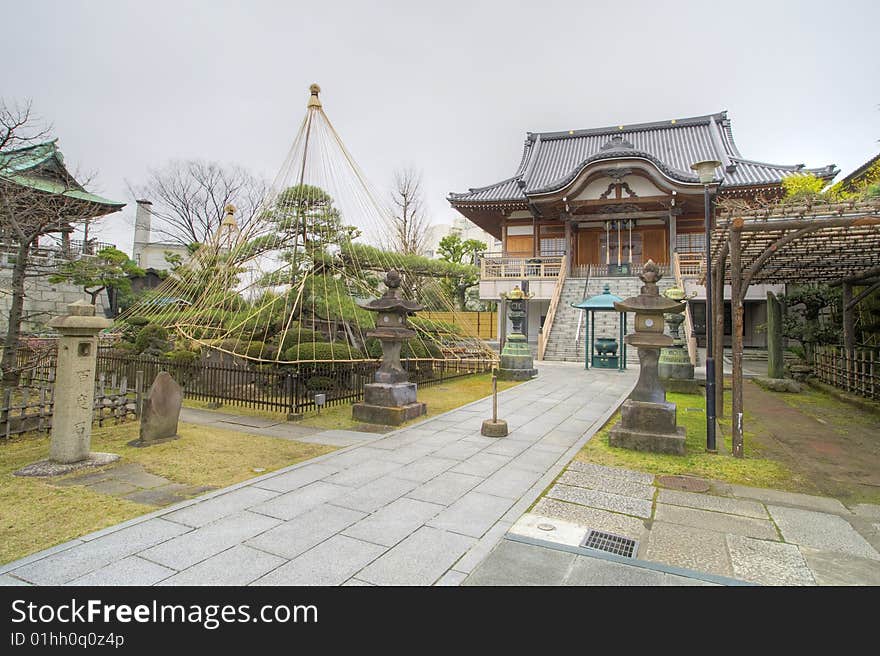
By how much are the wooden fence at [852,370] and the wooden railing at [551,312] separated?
863 centimetres

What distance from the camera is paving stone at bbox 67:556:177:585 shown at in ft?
9.45

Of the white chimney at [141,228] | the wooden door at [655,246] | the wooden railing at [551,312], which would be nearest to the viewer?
the wooden railing at [551,312]

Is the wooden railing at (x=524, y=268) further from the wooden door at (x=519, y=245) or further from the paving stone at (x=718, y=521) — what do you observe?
the paving stone at (x=718, y=521)

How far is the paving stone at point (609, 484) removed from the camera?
4648mm

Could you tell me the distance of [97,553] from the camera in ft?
10.6

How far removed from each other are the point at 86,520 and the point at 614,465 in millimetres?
5443

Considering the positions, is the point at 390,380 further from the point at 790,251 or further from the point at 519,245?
the point at 519,245

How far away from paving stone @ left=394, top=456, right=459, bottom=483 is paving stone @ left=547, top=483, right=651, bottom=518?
1.31 meters

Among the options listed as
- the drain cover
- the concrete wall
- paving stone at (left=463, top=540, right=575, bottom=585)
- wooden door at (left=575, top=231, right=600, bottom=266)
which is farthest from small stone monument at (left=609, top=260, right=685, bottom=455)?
the concrete wall

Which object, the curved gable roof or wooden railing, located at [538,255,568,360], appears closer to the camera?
wooden railing, located at [538,255,568,360]

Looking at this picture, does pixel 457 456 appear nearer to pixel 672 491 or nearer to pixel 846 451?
pixel 672 491

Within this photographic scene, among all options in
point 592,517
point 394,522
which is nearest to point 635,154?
point 592,517

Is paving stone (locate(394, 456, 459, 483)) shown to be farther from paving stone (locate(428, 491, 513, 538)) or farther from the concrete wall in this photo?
the concrete wall

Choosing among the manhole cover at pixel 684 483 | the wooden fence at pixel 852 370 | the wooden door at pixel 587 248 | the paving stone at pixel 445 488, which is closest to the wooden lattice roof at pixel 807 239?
the wooden fence at pixel 852 370
